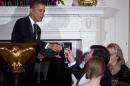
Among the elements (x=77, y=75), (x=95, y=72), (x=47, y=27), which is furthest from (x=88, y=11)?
(x=95, y=72)

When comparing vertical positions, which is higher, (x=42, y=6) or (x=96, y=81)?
(x=42, y=6)

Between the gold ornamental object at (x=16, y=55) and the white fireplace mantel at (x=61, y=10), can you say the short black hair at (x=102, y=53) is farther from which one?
the white fireplace mantel at (x=61, y=10)

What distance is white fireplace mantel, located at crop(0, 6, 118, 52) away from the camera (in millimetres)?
5688

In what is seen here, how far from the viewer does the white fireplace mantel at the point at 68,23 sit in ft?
18.7

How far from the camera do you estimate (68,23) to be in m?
5.75

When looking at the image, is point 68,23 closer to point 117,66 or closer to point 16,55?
point 117,66

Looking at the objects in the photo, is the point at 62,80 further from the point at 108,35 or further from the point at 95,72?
the point at 95,72

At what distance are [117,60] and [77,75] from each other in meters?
0.59

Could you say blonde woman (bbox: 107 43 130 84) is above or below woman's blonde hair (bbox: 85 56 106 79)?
below

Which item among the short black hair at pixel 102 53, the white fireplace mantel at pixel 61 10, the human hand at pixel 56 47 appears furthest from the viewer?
the white fireplace mantel at pixel 61 10

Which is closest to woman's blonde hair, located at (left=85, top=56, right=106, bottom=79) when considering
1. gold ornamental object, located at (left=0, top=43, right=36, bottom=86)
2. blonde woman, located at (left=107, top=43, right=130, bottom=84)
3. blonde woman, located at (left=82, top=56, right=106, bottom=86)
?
blonde woman, located at (left=82, top=56, right=106, bottom=86)

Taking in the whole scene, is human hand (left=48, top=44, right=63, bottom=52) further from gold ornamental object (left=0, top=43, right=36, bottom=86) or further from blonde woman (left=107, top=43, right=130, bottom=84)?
blonde woman (left=107, top=43, right=130, bottom=84)

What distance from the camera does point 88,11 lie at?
571 centimetres

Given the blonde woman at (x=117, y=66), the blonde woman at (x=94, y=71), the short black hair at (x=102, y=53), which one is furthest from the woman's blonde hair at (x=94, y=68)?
the blonde woman at (x=117, y=66)
